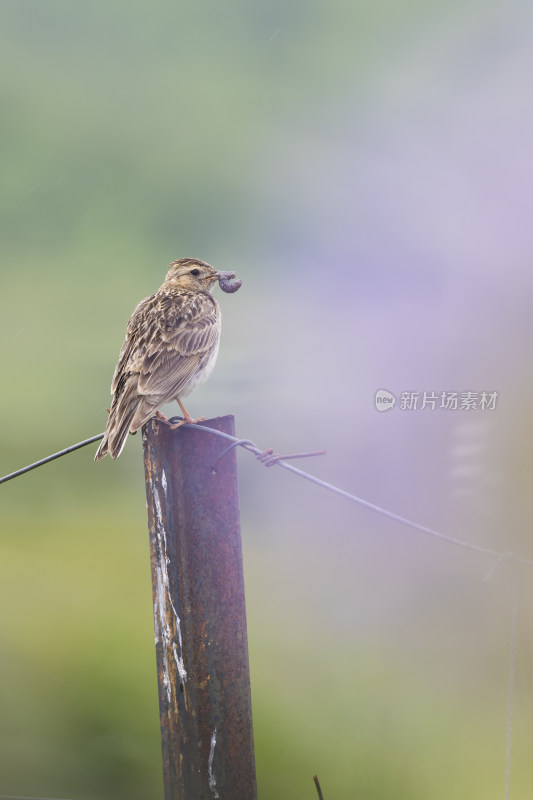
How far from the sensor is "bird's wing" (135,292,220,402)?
4.33 metres

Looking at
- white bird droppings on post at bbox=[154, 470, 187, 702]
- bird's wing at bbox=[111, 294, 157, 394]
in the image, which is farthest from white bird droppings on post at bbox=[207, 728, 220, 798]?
bird's wing at bbox=[111, 294, 157, 394]

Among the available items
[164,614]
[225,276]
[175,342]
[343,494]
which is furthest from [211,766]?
[225,276]

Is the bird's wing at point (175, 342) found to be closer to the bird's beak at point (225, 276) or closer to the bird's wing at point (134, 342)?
the bird's wing at point (134, 342)

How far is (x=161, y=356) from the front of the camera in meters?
4.47

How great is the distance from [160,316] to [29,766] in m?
4.63

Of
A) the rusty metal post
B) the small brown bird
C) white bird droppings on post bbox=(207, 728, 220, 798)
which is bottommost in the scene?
white bird droppings on post bbox=(207, 728, 220, 798)

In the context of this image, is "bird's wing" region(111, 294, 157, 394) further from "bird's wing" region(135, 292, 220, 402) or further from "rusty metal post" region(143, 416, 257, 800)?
"rusty metal post" region(143, 416, 257, 800)

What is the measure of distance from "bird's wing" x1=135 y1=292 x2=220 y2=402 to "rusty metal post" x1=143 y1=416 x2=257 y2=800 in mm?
1057

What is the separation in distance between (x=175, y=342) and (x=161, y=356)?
14 cm

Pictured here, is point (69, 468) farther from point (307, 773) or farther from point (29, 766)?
point (307, 773)

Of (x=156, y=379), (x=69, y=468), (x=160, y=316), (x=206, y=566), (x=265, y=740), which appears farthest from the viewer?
(x=69, y=468)

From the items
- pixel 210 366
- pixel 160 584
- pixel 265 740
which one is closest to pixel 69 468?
pixel 265 740

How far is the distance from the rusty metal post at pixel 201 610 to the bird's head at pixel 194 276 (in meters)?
2.39

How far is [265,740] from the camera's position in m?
7.60
